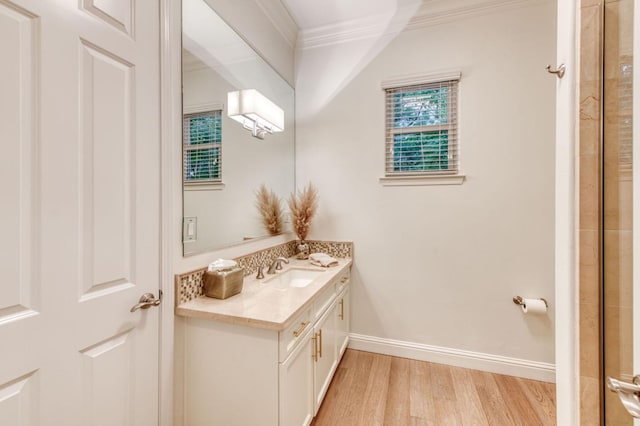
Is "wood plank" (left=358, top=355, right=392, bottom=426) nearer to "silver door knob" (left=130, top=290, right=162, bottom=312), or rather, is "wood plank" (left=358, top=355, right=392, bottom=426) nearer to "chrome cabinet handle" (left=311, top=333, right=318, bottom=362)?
"chrome cabinet handle" (left=311, top=333, right=318, bottom=362)

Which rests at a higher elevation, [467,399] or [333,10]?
[333,10]

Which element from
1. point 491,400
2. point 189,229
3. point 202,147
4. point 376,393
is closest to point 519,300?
point 491,400

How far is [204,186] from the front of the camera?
164 cm

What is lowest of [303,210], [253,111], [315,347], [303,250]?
[315,347]

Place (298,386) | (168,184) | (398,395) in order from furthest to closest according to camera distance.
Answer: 1. (398,395)
2. (298,386)
3. (168,184)

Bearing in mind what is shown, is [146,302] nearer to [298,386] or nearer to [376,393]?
[298,386]

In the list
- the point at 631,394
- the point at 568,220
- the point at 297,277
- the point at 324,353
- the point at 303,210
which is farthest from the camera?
the point at 303,210

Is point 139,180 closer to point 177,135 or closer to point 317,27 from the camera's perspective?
point 177,135

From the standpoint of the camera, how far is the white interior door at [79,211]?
2.83 feet

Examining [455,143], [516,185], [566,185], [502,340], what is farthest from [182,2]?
[502,340]

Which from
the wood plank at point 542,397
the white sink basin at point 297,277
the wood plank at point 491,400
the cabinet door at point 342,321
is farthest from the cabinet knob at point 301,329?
the wood plank at point 542,397

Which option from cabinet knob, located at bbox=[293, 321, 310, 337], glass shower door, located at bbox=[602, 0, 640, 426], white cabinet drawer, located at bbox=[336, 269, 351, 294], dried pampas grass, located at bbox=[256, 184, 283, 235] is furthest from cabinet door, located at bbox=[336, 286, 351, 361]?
glass shower door, located at bbox=[602, 0, 640, 426]

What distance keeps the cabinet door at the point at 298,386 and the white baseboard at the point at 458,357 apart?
103 centimetres

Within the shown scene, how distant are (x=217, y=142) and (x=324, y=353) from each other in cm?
151
